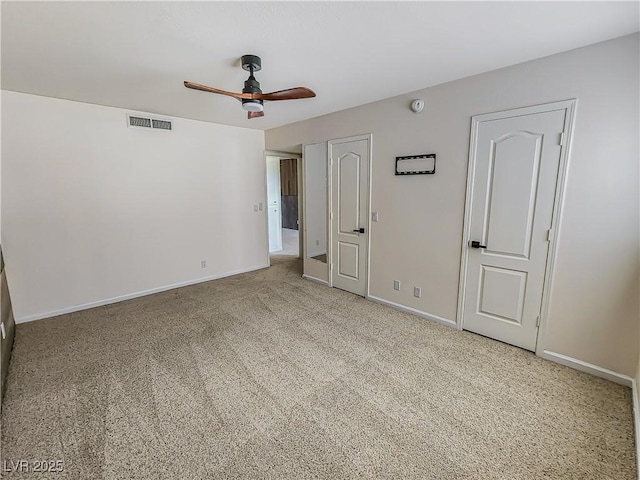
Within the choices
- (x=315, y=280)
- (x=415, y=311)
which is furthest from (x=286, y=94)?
(x=315, y=280)

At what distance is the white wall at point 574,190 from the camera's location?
203 cm

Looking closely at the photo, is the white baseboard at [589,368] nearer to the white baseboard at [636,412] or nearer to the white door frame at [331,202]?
the white baseboard at [636,412]

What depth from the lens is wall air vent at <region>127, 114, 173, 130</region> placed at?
145 inches

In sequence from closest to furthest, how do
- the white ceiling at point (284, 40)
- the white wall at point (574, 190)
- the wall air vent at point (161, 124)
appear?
the white ceiling at point (284, 40) → the white wall at point (574, 190) → the wall air vent at point (161, 124)

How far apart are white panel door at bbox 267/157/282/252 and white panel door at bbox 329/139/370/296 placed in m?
2.87

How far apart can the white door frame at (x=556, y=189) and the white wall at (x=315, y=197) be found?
7.21 ft

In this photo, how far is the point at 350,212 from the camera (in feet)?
12.9

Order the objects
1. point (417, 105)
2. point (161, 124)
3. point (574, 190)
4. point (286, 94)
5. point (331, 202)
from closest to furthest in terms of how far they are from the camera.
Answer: point (574, 190) → point (286, 94) → point (417, 105) → point (161, 124) → point (331, 202)

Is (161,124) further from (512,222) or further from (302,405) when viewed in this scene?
(512,222)

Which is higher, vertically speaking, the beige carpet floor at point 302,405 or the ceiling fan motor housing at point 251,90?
the ceiling fan motor housing at point 251,90

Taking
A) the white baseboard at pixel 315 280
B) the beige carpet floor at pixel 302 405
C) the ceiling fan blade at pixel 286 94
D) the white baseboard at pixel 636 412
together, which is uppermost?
the ceiling fan blade at pixel 286 94

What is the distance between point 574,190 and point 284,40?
2.47m
